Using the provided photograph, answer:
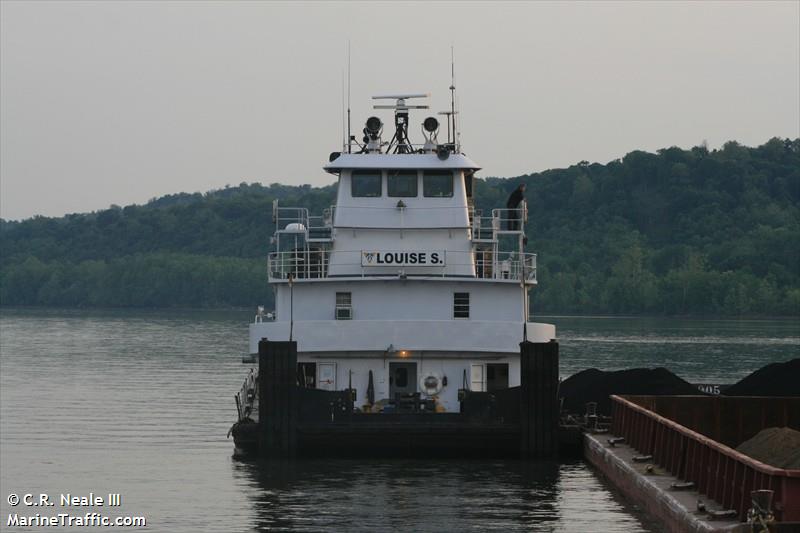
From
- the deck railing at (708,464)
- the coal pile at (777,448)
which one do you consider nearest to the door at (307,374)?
the deck railing at (708,464)

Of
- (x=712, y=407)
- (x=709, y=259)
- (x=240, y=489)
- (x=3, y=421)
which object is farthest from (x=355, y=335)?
(x=709, y=259)

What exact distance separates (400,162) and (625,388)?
302 inches

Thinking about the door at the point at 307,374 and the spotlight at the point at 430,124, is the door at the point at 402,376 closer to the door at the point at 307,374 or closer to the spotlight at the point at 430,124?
the door at the point at 307,374

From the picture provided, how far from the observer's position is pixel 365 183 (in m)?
36.8

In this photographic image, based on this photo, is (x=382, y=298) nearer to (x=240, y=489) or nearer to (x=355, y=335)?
(x=355, y=335)

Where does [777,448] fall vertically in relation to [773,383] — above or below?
below

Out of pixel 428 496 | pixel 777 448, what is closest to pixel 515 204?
pixel 428 496

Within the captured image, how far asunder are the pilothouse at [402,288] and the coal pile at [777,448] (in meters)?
7.25

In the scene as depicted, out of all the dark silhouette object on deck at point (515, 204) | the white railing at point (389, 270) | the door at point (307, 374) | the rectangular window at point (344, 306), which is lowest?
the door at point (307, 374)

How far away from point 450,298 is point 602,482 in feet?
20.4

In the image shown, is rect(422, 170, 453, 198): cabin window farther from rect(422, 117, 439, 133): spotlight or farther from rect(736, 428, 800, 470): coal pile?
rect(736, 428, 800, 470): coal pile

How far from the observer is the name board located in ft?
117

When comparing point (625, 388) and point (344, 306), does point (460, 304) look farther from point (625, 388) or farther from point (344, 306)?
point (625, 388)

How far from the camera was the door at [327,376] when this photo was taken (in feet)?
112
